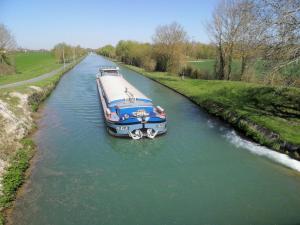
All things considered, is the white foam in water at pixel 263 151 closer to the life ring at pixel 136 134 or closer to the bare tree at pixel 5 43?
the life ring at pixel 136 134

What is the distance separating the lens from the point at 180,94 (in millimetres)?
34281

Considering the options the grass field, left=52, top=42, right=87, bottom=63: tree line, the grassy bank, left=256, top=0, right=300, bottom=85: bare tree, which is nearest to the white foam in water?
the grassy bank

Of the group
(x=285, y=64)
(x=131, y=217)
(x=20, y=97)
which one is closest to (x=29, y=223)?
(x=131, y=217)

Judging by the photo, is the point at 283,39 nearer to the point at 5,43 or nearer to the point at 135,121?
the point at 135,121

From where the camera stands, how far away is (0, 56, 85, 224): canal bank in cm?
1127

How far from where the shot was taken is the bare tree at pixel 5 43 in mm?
60766

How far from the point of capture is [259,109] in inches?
867

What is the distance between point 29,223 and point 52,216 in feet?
2.47

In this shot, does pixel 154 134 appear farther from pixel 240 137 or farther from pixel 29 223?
pixel 29 223

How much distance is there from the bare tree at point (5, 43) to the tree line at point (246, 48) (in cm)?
3090

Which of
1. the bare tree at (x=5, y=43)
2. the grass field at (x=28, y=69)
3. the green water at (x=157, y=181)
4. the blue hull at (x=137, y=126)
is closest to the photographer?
the green water at (x=157, y=181)

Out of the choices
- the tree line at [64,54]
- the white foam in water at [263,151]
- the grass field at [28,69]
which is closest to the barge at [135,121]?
the white foam in water at [263,151]

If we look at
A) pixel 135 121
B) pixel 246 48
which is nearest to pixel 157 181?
pixel 135 121

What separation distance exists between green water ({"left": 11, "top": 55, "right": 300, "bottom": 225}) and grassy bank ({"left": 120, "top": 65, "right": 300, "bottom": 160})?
0.97m
